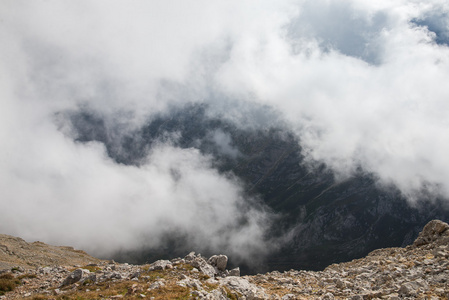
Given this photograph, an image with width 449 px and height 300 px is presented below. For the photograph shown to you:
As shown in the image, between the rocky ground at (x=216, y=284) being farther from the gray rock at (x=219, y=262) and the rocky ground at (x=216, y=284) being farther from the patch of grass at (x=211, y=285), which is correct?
the gray rock at (x=219, y=262)

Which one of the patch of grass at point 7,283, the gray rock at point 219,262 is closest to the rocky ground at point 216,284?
the patch of grass at point 7,283

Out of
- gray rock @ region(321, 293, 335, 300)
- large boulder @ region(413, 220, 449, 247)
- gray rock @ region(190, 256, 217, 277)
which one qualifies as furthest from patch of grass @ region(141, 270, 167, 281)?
large boulder @ region(413, 220, 449, 247)

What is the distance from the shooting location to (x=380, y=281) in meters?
32.8

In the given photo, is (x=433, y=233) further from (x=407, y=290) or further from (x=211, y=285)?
(x=211, y=285)

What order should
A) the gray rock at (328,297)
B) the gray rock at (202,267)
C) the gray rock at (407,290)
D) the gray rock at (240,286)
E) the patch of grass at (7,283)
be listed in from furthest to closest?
the gray rock at (202,267), the patch of grass at (7,283), the gray rock at (240,286), the gray rock at (328,297), the gray rock at (407,290)

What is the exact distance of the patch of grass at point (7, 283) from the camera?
37634 millimetres

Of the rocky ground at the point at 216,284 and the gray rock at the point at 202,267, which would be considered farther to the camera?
the gray rock at the point at 202,267

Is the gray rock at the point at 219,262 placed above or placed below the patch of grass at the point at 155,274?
above

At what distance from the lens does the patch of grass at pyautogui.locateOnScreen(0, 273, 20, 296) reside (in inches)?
1482

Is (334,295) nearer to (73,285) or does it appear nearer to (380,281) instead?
(380,281)

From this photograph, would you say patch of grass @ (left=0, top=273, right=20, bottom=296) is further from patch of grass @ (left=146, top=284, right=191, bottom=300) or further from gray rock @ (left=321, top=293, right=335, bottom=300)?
gray rock @ (left=321, top=293, right=335, bottom=300)

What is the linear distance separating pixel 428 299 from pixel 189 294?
22.5 metres

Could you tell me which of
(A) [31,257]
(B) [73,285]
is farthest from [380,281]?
(A) [31,257]

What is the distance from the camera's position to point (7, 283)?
38688 millimetres
